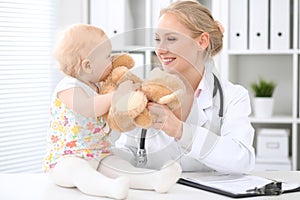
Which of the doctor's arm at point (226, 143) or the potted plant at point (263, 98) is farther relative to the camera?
the potted plant at point (263, 98)

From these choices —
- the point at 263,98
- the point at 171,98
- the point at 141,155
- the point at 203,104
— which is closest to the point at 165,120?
the point at 171,98

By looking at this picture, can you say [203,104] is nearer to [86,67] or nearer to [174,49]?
[174,49]

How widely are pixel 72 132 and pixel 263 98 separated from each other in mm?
1787

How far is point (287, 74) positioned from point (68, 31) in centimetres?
211

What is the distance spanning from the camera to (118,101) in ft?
4.57

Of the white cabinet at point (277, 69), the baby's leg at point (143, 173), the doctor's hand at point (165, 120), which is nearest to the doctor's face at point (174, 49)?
the doctor's hand at point (165, 120)

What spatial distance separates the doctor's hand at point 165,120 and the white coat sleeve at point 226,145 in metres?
0.11

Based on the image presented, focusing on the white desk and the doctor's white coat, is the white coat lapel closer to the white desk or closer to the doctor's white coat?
the doctor's white coat

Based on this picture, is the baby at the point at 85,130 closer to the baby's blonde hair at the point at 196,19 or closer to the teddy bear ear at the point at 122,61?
the teddy bear ear at the point at 122,61

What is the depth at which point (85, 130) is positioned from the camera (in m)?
1.52

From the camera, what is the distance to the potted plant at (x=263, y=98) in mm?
3086

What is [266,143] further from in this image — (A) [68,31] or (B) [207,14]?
(A) [68,31]

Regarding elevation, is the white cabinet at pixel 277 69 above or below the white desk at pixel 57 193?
above

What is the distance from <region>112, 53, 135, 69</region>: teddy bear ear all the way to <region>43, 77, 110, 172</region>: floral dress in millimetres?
115
